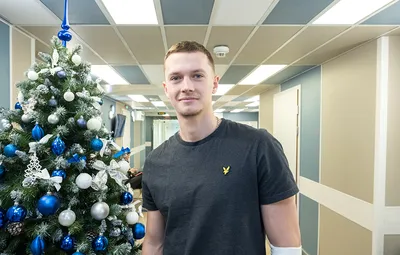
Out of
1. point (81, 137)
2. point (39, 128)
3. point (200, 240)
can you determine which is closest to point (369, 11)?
point (200, 240)

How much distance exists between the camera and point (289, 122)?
4.05m

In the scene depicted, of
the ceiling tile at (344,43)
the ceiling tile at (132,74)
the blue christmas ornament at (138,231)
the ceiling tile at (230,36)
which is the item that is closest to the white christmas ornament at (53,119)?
the blue christmas ornament at (138,231)

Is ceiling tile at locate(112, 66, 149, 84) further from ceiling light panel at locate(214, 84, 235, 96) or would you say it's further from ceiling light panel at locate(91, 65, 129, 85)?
ceiling light panel at locate(214, 84, 235, 96)

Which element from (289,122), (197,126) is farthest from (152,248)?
(289,122)

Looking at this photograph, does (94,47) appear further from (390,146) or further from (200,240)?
(390,146)

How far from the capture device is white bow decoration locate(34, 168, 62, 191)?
2.94ft

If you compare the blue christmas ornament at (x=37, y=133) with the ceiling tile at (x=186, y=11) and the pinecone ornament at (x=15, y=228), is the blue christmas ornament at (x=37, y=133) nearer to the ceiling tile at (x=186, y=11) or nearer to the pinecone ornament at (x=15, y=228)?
the pinecone ornament at (x=15, y=228)

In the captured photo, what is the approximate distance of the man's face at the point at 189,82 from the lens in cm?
101

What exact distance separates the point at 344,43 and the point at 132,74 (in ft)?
8.99

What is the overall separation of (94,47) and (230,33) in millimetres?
1393

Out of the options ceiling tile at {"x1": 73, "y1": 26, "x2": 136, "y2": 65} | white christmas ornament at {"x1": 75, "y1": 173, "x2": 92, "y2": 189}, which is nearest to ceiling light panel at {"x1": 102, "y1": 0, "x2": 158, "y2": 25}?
ceiling tile at {"x1": 73, "y1": 26, "x2": 136, "y2": 65}

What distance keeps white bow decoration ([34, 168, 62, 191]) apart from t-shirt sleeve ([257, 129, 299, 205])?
78cm

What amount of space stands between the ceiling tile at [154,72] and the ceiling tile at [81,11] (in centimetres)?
131

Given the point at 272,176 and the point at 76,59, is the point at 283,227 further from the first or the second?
the point at 76,59
